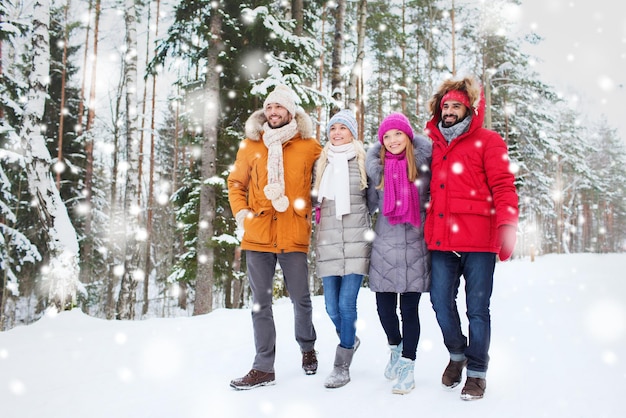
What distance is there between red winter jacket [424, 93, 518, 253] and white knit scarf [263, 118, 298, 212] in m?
1.20

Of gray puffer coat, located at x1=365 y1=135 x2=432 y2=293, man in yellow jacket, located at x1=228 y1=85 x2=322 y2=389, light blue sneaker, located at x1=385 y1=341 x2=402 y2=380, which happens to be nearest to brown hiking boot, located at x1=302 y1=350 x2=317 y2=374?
Result: man in yellow jacket, located at x1=228 y1=85 x2=322 y2=389

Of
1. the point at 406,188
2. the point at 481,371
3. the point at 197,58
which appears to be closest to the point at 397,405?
the point at 481,371

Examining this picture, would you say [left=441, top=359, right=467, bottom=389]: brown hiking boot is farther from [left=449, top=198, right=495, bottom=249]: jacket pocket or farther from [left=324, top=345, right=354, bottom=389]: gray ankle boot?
[left=449, top=198, right=495, bottom=249]: jacket pocket

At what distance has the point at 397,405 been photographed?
9.30ft

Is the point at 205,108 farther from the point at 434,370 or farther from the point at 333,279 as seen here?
the point at 434,370

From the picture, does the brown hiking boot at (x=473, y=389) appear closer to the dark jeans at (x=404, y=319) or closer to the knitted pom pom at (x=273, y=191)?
the dark jeans at (x=404, y=319)

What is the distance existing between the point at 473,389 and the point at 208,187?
7.53 metres

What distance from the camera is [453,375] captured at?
3.10m

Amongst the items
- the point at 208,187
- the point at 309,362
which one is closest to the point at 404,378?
the point at 309,362

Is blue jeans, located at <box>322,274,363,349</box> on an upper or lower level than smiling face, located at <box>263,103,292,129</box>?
lower

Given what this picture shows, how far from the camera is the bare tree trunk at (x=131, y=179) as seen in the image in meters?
10.1

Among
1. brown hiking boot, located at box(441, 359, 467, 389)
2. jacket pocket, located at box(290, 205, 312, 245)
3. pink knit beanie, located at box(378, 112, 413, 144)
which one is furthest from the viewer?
jacket pocket, located at box(290, 205, 312, 245)

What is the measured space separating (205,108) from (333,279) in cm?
693

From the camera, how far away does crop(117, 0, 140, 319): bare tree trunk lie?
396 inches
